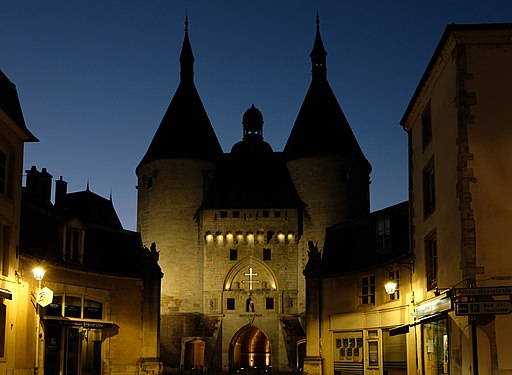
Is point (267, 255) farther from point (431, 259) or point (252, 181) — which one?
point (431, 259)

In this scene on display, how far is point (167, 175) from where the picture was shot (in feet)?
195

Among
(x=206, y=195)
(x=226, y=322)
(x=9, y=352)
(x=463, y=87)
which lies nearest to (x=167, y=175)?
(x=206, y=195)

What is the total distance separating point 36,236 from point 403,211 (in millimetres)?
12740

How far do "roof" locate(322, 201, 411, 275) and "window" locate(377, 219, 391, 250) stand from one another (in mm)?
184

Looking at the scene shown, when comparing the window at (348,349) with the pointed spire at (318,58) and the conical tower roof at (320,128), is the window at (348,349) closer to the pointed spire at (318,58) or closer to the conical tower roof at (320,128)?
the conical tower roof at (320,128)

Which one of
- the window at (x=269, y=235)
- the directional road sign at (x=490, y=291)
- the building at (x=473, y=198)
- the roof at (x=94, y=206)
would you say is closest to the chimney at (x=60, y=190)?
the roof at (x=94, y=206)

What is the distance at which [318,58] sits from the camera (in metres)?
65.2

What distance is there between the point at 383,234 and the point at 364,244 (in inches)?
87.1

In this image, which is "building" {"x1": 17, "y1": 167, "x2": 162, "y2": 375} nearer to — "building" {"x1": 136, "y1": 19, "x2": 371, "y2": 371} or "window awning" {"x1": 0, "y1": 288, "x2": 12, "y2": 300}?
"window awning" {"x1": 0, "y1": 288, "x2": 12, "y2": 300}

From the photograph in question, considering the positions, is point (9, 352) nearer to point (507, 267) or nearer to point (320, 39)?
point (507, 267)

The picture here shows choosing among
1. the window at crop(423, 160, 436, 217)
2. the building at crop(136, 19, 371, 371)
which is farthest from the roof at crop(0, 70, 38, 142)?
the building at crop(136, 19, 371, 371)

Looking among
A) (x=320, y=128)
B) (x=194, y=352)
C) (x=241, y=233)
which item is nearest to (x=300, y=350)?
(x=194, y=352)

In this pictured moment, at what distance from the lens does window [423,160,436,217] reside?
23531mm

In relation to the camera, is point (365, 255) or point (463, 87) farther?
point (365, 255)
